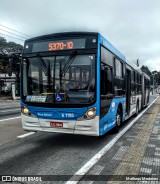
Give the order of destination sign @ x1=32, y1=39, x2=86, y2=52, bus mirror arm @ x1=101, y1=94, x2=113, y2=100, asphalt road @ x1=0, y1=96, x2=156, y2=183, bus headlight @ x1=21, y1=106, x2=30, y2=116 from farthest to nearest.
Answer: bus headlight @ x1=21, y1=106, x2=30, y2=116
bus mirror arm @ x1=101, y1=94, x2=113, y2=100
destination sign @ x1=32, y1=39, x2=86, y2=52
asphalt road @ x1=0, y1=96, x2=156, y2=183

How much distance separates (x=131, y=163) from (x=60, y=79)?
2.80m

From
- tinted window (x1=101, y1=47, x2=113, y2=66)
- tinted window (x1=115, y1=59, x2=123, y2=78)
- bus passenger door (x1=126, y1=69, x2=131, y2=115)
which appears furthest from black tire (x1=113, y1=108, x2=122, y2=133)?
tinted window (x1=101, y1=47, x2=113, y2=66)

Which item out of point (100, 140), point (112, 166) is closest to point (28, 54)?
point (100, 140)

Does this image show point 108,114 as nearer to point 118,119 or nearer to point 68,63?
point 118,119

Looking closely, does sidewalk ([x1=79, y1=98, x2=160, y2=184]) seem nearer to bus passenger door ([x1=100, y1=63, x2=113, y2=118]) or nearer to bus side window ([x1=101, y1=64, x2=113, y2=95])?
bus passenger door ([x1=100, y1=63, x2=113, y2=118])

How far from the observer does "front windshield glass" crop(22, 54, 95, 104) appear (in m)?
6.59

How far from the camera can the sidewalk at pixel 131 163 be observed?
184 inches

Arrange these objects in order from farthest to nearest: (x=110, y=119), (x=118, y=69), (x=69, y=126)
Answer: (x=118, y=69)
(x=110, y=119)
(x=69, y=126)

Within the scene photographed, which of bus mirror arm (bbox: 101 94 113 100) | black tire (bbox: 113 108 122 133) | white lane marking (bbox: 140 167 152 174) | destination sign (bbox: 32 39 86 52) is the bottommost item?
white lane marking (bbox: 140 167 152 174)

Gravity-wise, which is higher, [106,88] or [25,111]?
[106,88]

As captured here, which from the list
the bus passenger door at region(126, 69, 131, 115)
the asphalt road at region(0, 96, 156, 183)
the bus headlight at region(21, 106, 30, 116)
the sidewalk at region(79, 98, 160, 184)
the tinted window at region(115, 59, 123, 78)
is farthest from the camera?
the bus passenger door at region(126, 69, 131, 115)

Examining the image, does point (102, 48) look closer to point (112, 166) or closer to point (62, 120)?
point (62, 120)

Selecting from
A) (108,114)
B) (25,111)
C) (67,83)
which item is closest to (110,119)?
(108,114)

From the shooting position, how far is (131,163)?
18.2 ft
